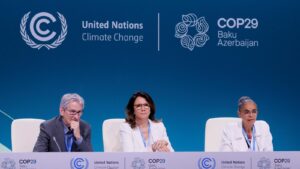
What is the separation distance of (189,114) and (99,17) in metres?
1.50

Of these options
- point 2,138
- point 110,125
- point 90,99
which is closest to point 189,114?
point 90,99

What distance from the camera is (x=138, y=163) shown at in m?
3.53

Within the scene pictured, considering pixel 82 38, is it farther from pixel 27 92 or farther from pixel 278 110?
pixel 278 110

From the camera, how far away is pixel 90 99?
Answer: 6.45 meters

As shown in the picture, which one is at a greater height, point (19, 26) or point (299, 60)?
point (19, 26)

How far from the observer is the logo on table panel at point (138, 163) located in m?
3.52

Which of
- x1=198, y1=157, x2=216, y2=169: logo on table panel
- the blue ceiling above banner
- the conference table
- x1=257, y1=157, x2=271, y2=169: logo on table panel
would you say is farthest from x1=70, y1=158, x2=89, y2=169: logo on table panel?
the blue ceiling above banner

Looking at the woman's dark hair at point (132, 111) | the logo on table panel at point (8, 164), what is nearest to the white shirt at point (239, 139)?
the woman's dark hair at point (132, 111)

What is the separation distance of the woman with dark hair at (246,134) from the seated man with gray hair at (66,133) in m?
1.18

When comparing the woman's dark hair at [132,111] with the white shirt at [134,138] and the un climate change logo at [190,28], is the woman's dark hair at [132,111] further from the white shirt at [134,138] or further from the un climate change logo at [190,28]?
the un climate change logo at [190,28]

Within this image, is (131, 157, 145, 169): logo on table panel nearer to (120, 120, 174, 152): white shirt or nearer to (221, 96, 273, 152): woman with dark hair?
(120, 120, 174, 152): white shirt

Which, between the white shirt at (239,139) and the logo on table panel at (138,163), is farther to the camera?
the white shirt at (239,139)

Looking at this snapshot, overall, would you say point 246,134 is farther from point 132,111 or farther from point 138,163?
point 138,163

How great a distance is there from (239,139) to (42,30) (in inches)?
105
